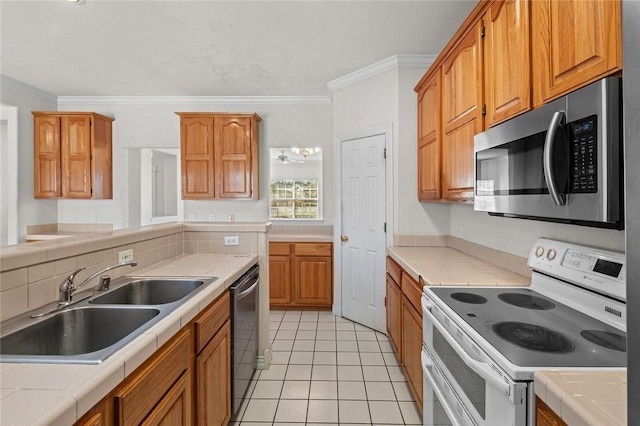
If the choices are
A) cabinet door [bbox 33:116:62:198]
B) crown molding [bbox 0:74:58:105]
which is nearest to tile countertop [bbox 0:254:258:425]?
cabinet door [bbox 33:116:62:198]

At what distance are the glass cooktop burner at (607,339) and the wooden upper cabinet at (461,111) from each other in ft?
3.22

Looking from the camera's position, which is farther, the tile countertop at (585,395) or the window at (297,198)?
the window at (297,198)

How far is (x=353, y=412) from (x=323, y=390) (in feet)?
0.96

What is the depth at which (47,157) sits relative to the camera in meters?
3.99

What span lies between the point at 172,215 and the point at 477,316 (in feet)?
18.1

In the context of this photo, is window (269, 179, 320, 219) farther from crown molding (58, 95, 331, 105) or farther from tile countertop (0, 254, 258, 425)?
tile countertop (0, 254, 258, 425)

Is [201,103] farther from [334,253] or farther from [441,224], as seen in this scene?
[441,224]

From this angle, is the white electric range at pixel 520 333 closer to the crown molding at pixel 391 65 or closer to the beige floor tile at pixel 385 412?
the beige floor tile at pixel 385 412

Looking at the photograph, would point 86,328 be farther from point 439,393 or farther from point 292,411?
point 439,393

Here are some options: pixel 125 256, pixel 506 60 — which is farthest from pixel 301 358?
pixel 506 60

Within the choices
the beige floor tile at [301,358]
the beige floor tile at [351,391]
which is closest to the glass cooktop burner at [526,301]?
the beige floor tile at [351,391]

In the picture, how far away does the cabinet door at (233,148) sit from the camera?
3.99m

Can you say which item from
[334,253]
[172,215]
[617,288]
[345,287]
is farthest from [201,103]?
[617,288]

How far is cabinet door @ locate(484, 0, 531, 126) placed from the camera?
4.39 feet
